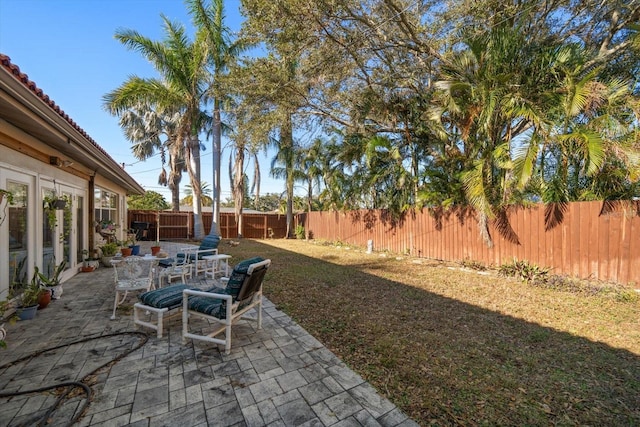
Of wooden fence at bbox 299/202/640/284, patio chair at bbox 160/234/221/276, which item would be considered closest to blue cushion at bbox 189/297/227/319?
patio chair at bbox 160/234/221/276

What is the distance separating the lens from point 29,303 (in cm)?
371

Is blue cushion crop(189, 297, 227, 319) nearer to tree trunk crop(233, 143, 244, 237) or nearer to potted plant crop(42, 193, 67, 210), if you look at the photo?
potted plant crop(42, 193, 67, 210)

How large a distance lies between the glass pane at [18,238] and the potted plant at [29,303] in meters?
0.16

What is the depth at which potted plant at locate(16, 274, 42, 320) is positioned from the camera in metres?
3.60

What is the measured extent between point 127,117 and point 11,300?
64.1 feet

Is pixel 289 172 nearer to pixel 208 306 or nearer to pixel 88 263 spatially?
pixel 88 263

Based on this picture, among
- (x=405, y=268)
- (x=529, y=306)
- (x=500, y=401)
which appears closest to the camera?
(x=500, y=401)

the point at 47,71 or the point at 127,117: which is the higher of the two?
the point at 127,117

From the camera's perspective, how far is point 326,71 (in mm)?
8234

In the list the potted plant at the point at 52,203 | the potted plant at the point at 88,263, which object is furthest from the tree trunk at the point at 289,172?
the potted plant at the point at 52,203

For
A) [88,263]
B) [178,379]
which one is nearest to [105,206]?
[88,263]

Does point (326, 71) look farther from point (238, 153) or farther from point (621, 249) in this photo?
point (238, 153)

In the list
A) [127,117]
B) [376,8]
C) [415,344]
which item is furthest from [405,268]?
[127,117]

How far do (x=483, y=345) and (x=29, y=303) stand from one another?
19.1ft
